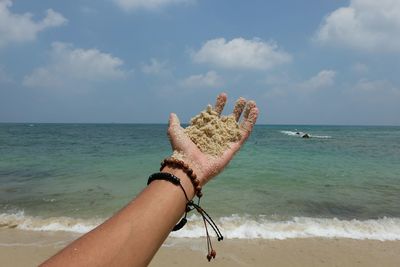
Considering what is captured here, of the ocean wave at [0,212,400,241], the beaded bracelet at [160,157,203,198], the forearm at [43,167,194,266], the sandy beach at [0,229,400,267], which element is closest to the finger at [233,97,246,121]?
the beaded bracelet at [160,157,203,198]

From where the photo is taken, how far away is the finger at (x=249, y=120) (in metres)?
2.51

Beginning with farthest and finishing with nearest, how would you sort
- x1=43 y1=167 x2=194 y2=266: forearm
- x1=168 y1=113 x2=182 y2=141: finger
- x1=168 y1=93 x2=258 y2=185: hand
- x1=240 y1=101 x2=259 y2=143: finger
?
x1=240 y1=101 x2=259 y2=143: finger → x1=168 y1=113 x2=182 y2=141: finger → x1=168 y1=93 x2=258 y2=185: hand → x1=43 y1=167 x2=194 y2=266: forearm

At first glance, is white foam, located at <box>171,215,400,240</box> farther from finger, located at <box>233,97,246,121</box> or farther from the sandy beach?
finger, located at <box>233,97,246,121</box>

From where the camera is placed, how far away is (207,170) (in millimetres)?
2133

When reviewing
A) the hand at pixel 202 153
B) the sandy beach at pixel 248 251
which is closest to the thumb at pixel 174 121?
the hand at pixel 202 153

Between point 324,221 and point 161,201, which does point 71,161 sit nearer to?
point 324,221

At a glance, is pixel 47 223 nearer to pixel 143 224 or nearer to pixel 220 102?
pixel 220 102

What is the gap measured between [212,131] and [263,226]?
5390 mm

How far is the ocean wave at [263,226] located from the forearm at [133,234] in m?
4.98

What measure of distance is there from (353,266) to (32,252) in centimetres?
530

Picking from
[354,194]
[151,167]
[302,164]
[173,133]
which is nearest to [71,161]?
[151,167]

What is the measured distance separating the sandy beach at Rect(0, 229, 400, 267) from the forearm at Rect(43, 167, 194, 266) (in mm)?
3958

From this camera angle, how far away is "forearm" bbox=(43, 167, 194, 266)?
51.3 inches

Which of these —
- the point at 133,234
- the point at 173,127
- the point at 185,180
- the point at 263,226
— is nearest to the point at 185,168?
the point at 185,180
